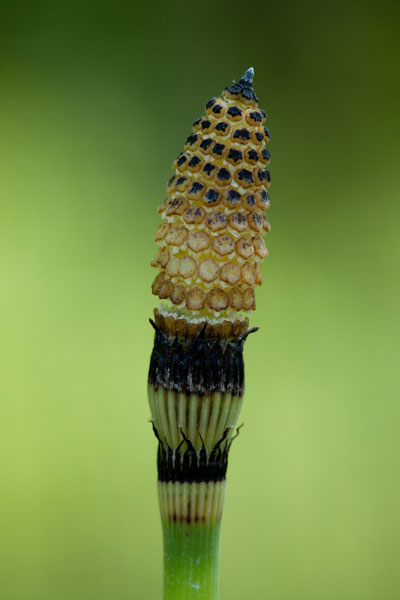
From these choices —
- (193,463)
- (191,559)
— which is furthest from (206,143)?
(191,559)

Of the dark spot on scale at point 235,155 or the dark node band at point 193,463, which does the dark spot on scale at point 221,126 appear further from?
the dark node band at point 193,463

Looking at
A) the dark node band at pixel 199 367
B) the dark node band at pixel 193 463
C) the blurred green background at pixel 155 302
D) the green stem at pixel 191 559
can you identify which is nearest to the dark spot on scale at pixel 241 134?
the dark node band at pixel 199 367

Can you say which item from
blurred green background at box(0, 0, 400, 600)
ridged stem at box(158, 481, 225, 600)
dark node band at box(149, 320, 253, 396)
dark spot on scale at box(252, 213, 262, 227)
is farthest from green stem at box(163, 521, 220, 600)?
blurred green background at box(0, 0, 400, 600)

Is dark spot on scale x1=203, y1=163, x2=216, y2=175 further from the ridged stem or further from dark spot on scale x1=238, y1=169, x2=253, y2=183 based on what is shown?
the ridged stem

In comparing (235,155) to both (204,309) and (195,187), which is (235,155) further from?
(204,309)
